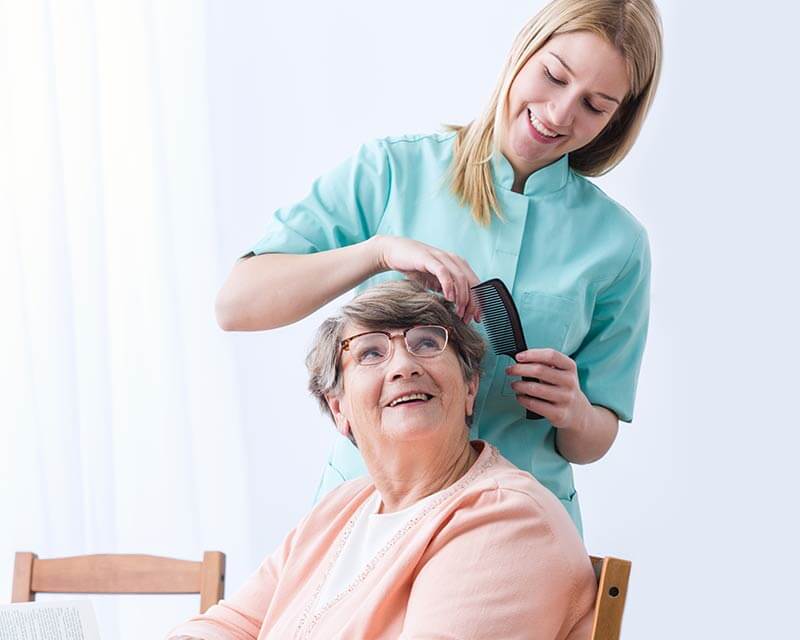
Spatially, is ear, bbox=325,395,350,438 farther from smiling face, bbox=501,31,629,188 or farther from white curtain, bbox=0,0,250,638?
white curtain, bbox=0,0,250,638

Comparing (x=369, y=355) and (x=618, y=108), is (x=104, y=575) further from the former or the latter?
(x=618, y=108)

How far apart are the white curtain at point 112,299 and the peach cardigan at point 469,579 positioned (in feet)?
4.49

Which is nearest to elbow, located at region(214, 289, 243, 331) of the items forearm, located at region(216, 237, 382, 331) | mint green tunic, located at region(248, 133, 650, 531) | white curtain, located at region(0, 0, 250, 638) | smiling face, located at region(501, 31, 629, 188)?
forearm, located at region(216, 237, 382, 331)

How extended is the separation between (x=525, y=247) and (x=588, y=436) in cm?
30

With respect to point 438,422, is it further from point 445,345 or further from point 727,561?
point 727,561

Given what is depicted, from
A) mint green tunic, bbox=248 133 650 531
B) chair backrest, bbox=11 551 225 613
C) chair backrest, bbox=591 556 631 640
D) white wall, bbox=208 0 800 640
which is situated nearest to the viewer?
chair backrest, bbox=591 556 631 640

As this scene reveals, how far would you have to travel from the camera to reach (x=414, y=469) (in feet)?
5.00

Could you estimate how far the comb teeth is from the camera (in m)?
1.52

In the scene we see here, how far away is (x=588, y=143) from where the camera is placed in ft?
5.53

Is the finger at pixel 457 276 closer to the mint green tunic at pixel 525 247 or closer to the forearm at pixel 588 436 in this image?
the mint green tunic at pixel 525 247

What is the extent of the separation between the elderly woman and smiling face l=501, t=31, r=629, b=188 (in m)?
0.28

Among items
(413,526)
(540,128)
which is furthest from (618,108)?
(413,526)

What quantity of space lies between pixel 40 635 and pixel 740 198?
1942 mm

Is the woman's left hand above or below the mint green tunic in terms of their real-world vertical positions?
below
